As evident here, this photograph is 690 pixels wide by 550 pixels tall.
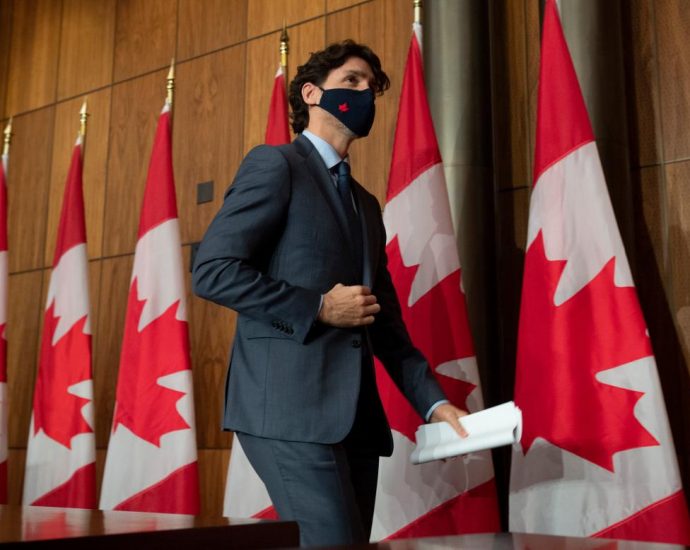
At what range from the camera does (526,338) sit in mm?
2666

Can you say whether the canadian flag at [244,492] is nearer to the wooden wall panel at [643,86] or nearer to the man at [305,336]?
the man at [305,336]

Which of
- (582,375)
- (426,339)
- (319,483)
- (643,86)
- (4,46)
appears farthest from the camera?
(4,46)

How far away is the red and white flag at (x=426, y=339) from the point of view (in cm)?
273

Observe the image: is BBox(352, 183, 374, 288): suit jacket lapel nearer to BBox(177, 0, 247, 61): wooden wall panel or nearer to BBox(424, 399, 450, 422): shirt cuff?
BBox(424, 399, 450, 422): shirt cuff

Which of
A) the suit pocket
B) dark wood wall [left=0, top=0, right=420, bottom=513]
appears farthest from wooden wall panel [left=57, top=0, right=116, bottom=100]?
the suit pocket

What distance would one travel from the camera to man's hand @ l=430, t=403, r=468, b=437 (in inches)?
71.1

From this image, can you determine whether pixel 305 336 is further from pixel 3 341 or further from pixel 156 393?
pixel 3 341

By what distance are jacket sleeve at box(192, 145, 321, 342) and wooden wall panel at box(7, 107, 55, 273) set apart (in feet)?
11.0

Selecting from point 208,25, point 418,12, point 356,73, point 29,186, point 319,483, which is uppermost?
point 208,25

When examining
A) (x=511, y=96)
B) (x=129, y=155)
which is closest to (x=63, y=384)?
(x=129, y=155)

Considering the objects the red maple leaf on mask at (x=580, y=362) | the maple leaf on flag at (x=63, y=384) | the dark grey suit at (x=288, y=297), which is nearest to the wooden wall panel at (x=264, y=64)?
the maple leaf on flag at (x=63, y=384)

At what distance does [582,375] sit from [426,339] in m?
0.53

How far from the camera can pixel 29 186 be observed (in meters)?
5.09

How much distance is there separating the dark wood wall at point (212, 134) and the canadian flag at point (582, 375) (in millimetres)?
453
